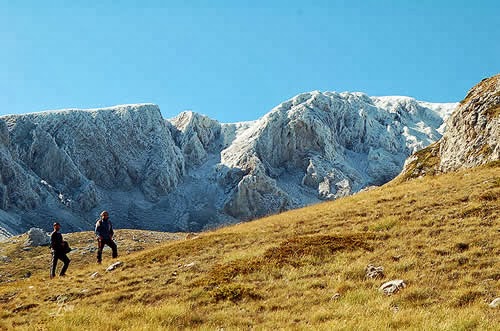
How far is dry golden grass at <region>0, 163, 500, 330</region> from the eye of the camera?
10617 millimetres

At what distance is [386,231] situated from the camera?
62.5 ft

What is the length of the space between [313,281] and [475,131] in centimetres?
3434

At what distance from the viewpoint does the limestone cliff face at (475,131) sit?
38344 mm

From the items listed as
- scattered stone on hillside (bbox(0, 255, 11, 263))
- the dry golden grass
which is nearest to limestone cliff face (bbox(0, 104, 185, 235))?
scattered stone on hillside (bbox(0, 255, 11, 263))

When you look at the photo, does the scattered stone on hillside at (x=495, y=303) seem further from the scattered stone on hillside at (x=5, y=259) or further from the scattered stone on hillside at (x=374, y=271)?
the scattered stone on hillside at (x=5, y=259)

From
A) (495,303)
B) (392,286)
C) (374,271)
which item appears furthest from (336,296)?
(495,303)

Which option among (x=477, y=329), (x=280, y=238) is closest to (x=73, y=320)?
(x=477, y=329)

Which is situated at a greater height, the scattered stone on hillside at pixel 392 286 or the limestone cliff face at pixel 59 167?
the limestone cliff face at pixel 59 167

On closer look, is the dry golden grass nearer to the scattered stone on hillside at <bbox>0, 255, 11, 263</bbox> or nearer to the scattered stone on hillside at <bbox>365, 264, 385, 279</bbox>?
the scattered stone on hillside at <bbox>365, 264, 385, 279</bbox>

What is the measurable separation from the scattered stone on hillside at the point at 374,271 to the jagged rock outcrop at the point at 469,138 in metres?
26.0

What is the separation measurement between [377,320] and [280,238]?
42.2ft

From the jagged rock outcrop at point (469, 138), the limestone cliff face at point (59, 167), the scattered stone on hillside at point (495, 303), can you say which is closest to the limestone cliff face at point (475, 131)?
the jagged rock outcrop at point (469, 138)

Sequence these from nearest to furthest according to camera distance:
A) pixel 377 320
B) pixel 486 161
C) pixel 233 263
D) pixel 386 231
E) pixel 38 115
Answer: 1. pixel 377 320
2. pixel 233 263
3. pixel 386 231
4. pixel 486 161
5. pixel 38 115

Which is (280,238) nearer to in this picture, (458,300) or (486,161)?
(458,300)
